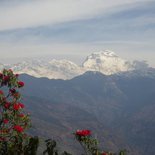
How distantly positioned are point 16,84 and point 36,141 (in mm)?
7538

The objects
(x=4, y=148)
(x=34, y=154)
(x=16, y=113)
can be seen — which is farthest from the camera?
(x=16, y=113)

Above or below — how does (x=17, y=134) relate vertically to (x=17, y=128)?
below

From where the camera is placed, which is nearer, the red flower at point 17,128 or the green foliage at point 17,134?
the green foliage at point 17,134

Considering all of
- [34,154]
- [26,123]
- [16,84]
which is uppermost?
[16,84]

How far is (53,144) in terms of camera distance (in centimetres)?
2270

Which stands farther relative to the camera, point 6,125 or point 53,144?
point 6,125

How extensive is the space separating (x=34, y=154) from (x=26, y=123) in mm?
7098

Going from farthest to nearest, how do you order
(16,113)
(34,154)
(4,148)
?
(16,113)
(4,148)
(34,154)

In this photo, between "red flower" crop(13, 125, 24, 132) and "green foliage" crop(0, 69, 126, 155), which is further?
"red flower" crop(13, 125, 24, 132)

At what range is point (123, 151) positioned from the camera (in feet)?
77.2

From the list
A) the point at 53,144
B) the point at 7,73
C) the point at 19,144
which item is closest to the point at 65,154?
the point at 53,144

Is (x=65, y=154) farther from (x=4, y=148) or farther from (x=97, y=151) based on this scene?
(x=4, y=148)

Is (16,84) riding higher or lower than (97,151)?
higher

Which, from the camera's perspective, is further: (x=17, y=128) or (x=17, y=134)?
(x=17, y=128)
